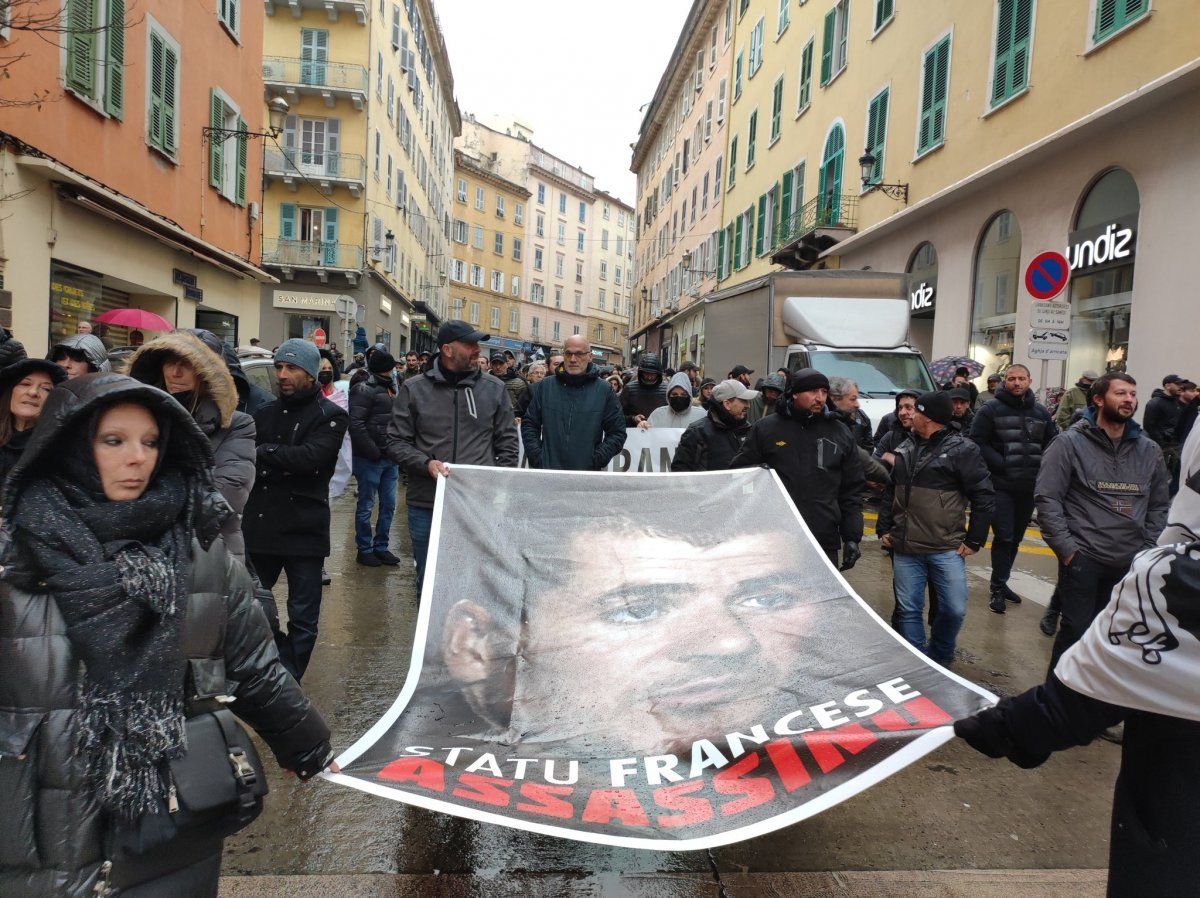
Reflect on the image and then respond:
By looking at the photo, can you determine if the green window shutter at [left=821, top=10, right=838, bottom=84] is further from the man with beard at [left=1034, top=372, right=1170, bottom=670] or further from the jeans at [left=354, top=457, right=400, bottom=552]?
the man with beard at [left=1034, top=372, right=1170, bottom=670]

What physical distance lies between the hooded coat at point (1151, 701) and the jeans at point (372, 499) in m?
6.97

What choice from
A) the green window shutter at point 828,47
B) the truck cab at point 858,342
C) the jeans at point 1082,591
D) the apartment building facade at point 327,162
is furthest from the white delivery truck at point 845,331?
the apartment building facade at point 327,162

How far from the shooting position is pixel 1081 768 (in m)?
4.37

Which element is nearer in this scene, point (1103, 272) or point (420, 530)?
point (420, 530)

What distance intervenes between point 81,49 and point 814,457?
12.2 m

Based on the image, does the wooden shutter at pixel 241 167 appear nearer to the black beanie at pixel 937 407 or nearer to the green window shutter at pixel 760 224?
the green window shutter at pixel 760 224

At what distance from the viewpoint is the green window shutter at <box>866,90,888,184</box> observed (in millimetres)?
21094

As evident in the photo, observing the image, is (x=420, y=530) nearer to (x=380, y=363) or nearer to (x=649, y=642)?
(x=649, y=642)

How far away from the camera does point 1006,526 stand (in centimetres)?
750

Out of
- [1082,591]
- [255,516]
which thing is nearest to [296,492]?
[255,516]

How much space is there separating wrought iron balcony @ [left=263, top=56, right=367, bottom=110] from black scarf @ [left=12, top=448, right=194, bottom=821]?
35.0m

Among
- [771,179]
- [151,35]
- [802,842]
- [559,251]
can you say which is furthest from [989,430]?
[559,251]

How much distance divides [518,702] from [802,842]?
4.04 feet

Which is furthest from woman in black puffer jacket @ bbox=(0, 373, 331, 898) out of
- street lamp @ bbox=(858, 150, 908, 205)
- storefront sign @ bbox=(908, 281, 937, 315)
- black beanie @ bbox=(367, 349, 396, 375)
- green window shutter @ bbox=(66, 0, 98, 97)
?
street lamp @ bbox=(858, 150, 908, 205)
